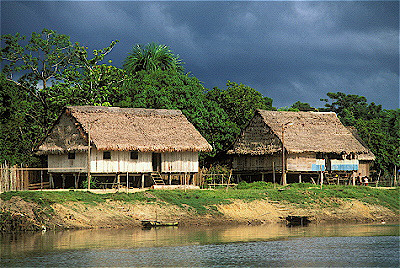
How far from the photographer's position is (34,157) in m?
48.2

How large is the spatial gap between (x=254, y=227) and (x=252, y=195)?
12.4 feet

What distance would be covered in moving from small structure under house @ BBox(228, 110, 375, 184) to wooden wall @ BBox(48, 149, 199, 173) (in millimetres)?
7142

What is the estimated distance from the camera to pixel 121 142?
4359 cm

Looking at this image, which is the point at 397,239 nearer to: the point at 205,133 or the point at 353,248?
the point at 353,248

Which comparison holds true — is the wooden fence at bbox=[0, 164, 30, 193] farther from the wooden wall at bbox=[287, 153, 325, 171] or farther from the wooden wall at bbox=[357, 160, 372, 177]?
the wooden wall at bbox=[357, 160, 372, 177]

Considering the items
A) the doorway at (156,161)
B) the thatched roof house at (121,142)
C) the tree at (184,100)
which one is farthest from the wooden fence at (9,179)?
the tree at (184,100)

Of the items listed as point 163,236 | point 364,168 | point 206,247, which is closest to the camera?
point 206,247

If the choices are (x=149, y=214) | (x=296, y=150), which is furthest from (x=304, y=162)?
(x=149, y=214)

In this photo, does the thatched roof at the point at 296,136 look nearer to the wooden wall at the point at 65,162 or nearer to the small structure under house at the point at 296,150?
the small structure under house at the point at 296,150

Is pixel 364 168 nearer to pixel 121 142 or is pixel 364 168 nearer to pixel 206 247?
pixel 121 142

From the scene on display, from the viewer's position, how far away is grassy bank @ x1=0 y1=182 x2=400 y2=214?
36781 millimetres

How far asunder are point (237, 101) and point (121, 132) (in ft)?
50.6

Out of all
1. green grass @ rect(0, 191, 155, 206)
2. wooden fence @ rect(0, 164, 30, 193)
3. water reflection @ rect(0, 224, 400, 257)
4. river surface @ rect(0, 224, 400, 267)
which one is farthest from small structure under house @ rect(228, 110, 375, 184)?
wooden fence @ rect(0, 164, 30, 193)

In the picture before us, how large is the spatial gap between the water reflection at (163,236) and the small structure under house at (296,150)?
1287 cm
